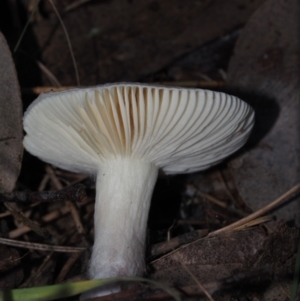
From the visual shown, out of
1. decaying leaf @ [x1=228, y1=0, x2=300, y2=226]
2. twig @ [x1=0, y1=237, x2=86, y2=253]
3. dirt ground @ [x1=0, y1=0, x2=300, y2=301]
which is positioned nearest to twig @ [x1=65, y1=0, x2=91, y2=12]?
dirt ground @ [x1=0, y1=0, x2=300, y2=301]

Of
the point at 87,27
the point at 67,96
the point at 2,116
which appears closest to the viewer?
the point at 67,96

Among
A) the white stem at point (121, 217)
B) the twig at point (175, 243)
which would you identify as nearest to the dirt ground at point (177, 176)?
the twig at point (175, 243)

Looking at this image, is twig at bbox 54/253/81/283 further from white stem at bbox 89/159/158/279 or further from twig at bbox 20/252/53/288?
white stem at bbox 89/159/158/279

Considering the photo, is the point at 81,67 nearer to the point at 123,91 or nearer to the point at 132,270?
the point at 123,91

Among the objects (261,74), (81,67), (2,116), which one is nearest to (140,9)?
(81,67)

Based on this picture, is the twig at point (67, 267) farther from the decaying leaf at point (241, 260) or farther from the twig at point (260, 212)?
the twig at point (260, 212)

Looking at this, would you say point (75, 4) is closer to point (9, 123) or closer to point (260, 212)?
point (9, 123)
